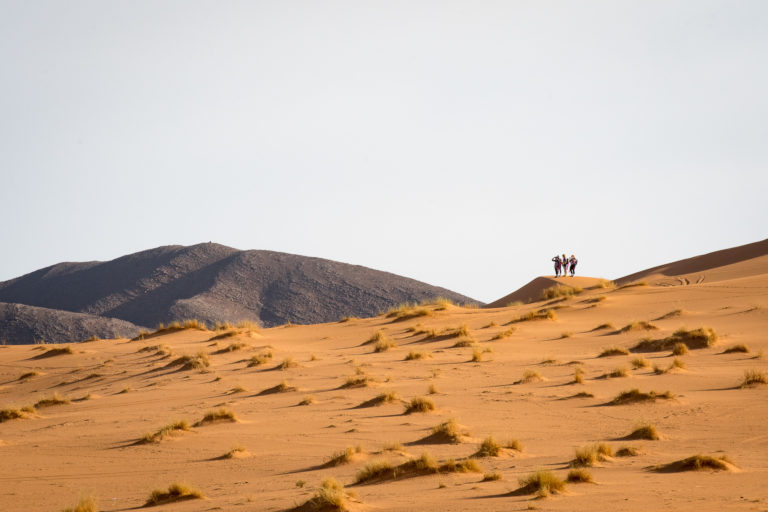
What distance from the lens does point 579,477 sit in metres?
9.16

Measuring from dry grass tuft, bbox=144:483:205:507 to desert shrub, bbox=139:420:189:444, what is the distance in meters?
3.77

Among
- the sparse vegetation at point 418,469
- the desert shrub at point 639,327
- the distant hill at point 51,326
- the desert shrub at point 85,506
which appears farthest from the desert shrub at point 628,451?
the distant hill at point 51,326

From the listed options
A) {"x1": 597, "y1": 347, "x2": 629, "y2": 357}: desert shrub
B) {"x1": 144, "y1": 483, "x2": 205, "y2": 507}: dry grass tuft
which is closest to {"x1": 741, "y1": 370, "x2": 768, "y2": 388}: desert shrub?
{"x1": 597, "y1": 347, "x2": 629, "y2": 357}: desert shrub

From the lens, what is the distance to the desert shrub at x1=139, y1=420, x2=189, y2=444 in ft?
44.4

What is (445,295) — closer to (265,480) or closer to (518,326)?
(518,326)

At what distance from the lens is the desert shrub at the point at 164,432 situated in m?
13.5

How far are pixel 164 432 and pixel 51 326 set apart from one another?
58346 millimetres

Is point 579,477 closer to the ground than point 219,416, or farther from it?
closer to the ground

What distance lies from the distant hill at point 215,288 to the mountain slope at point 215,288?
0.31 feet

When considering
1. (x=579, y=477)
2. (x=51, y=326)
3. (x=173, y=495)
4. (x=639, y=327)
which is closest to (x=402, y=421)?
(x=173, y=495)

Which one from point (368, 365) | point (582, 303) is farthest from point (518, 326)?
point (368, 365)

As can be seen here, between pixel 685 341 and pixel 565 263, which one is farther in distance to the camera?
pixel 565 263

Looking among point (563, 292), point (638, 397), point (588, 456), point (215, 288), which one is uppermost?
point (215, 288)

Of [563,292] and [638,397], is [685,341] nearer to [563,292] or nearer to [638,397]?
[638,397]
